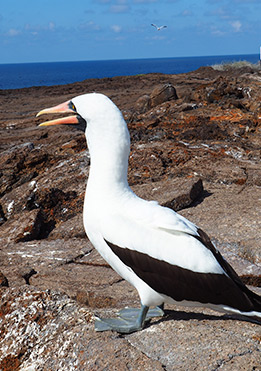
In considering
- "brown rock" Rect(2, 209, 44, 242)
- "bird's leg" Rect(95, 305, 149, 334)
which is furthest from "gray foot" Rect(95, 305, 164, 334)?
"brown rock" Rect(2, 209, 44, 242)

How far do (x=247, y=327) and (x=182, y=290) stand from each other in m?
0.55

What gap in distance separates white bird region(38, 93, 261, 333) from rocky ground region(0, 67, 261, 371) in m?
0.21

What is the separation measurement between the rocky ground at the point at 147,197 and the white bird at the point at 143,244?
0.70 feet

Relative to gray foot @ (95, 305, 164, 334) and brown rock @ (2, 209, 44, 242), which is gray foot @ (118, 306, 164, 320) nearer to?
gray foot @ (95, 305, 164, 334)

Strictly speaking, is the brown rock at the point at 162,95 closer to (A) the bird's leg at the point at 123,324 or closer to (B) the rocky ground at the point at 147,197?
(B) the rocky ground at the point at 147,197

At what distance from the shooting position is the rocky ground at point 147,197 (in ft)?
10.1

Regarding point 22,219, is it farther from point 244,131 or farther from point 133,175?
point 244,131

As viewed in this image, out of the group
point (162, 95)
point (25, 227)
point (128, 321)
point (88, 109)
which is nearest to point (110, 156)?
point (88, 109)

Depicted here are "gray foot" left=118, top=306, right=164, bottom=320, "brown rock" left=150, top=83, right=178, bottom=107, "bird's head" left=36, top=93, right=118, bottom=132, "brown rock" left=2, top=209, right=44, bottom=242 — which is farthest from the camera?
"brown rock" left=150, top=83, right=178, bottom=107

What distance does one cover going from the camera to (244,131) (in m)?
9.54

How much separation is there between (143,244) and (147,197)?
3.36 m

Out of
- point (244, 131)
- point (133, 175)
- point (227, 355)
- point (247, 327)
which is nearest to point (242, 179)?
point (133, 175)

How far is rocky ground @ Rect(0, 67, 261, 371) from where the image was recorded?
3.07 m

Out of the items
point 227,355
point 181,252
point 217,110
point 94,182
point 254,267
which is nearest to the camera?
point 227,355
